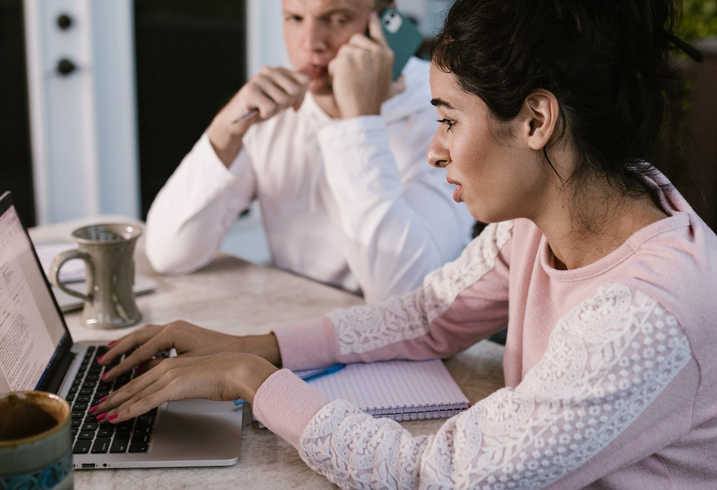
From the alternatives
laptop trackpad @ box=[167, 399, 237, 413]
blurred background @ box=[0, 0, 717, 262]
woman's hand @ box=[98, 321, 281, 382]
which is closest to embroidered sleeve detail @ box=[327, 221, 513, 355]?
woman's hand @ box=[98, 321, 281, 382]

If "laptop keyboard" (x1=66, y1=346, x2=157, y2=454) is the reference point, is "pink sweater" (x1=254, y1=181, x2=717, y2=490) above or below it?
above

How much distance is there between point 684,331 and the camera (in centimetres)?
65

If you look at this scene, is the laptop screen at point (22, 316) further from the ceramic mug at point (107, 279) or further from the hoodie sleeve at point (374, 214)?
the hoodie sleeve at point (374, 214)

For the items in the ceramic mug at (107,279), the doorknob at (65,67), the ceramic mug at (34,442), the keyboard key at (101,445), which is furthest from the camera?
the doorknob at (65,67)

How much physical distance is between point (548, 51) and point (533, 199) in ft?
0.57

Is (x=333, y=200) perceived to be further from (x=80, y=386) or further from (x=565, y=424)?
(x=565, y=424)

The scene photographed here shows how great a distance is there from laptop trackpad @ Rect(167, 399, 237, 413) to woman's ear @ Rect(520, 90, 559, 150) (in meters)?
0.47

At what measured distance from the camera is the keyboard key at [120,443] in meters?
0.76

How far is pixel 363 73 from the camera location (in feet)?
4.69

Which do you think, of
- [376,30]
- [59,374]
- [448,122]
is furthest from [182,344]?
[376,30]

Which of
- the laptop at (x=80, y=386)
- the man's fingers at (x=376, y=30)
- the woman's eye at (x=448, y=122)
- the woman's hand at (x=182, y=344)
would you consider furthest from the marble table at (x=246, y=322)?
the man's fingers at (x=376, y=30)

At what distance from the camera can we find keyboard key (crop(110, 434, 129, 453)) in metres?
0.76

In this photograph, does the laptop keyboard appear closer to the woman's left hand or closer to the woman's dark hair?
the woman's left hand

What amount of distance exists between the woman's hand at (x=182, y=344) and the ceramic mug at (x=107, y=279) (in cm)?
15
